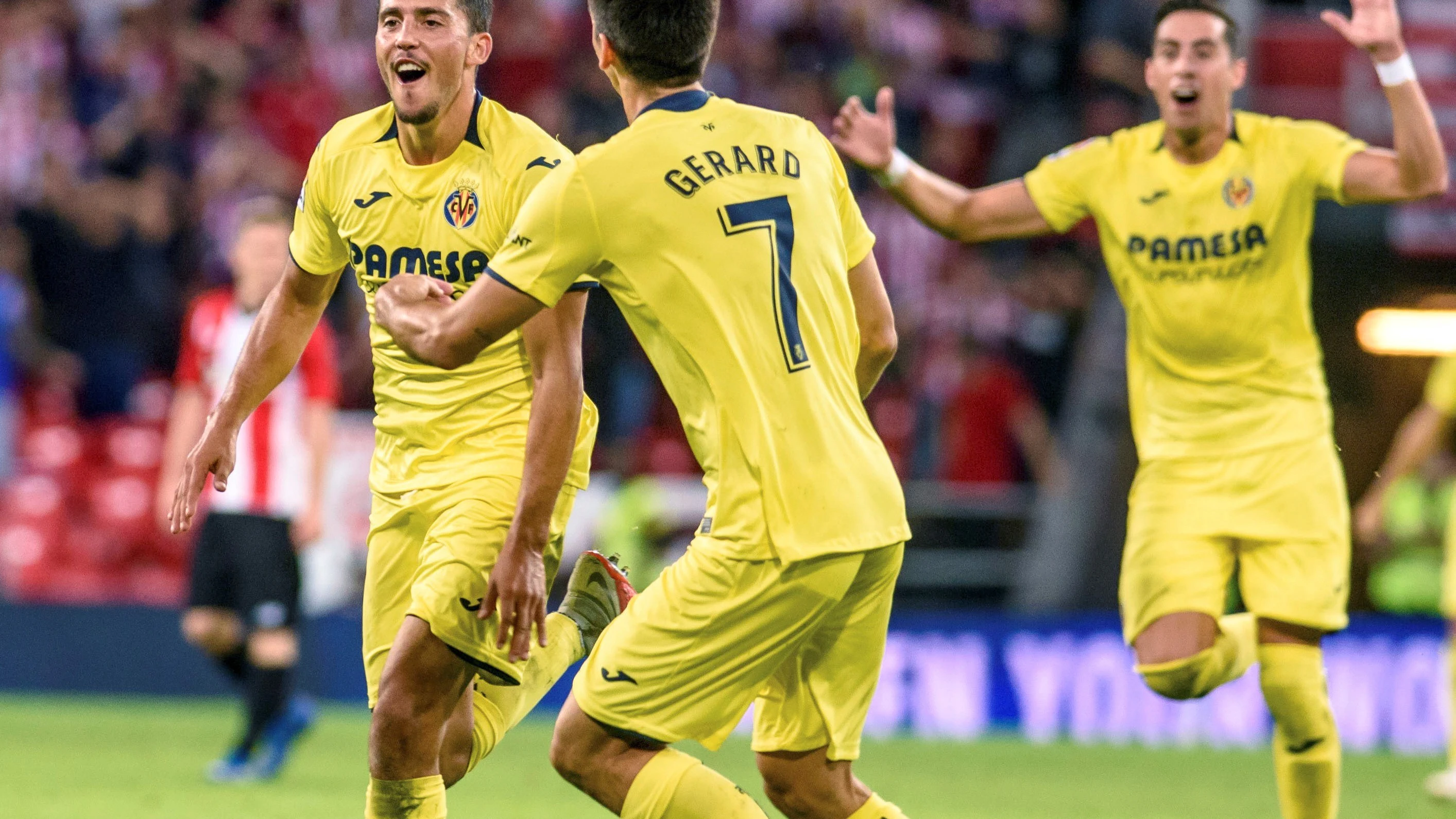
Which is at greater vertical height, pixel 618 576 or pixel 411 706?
pixel 618 576

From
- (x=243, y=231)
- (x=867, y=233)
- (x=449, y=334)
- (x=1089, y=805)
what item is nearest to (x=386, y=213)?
(x=449, y=334)

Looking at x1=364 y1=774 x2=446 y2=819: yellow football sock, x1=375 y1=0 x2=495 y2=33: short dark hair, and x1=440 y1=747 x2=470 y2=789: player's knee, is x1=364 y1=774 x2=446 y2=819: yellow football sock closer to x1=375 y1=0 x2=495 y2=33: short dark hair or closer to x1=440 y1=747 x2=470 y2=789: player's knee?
x1=440 y1=747 x2=470 y2=789: player's knee

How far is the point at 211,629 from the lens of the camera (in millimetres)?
8336

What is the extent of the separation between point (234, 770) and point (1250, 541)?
4.70 metres

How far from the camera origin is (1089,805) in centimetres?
810

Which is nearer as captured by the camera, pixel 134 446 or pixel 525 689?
pixel 525 689

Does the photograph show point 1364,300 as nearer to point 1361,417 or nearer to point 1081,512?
point 1361,417

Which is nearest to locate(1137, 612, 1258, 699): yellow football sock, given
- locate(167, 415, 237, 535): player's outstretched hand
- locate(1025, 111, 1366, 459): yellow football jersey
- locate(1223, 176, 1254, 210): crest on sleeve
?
locate(1025, 111, 1366, 459): yellow football jersey

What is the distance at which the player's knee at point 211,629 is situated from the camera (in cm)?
832

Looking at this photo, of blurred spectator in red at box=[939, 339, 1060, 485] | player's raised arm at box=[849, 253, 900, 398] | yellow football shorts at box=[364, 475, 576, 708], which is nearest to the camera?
player's raised arm at box=[849, 253, 900, 398]

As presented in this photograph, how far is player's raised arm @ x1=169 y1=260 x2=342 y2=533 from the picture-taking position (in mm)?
4984

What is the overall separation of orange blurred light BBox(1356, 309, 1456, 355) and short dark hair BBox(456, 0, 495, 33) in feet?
30.6

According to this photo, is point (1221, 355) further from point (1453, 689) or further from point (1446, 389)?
point (1453, 689)

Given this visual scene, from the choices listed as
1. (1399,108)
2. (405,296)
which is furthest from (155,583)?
(1399,108)
